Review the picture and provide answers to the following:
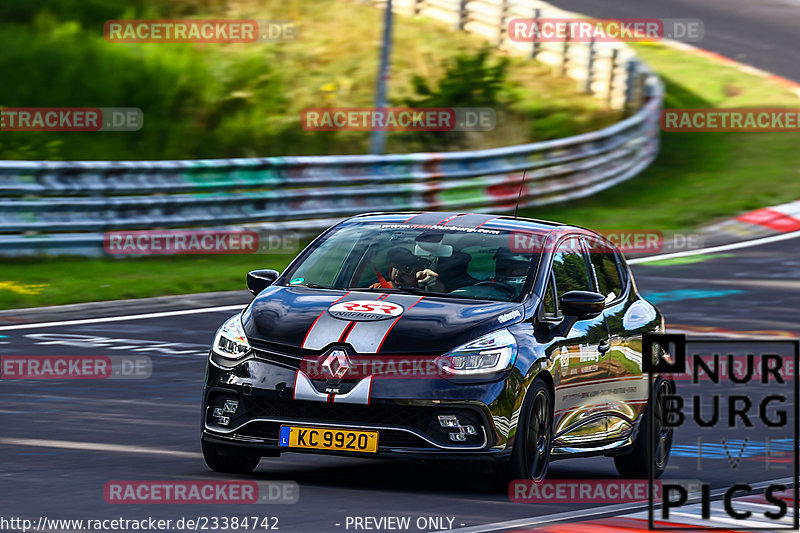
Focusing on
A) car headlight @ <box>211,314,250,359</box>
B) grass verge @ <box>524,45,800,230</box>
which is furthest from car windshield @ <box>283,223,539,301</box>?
grass verge @ <box>524,45,800,230</box>

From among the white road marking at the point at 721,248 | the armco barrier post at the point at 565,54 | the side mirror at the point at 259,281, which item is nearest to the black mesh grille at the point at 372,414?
the side mirror at the point at 259,281

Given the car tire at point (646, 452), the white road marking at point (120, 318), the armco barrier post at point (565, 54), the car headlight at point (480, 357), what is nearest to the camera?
the car headlight at point (480, 357)

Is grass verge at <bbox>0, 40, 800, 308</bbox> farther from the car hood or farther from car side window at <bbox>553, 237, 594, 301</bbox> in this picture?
the car hood

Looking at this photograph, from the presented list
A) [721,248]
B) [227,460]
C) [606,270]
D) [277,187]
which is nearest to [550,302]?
[606,270]

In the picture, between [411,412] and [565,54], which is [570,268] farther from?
[565,54]

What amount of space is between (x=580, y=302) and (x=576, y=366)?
0.47 meters

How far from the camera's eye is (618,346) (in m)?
9.77

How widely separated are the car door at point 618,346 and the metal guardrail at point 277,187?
9.63 m

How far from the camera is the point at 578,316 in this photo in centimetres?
938

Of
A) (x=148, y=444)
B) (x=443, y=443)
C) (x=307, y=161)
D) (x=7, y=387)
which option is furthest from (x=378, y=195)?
(x=443, y=443)

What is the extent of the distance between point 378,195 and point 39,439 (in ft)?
39.6

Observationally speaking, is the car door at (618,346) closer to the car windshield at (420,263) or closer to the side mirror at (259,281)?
the car windshield at (420,263)

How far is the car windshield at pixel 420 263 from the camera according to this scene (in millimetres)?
9141

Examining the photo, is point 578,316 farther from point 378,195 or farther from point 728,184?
point 728,184
